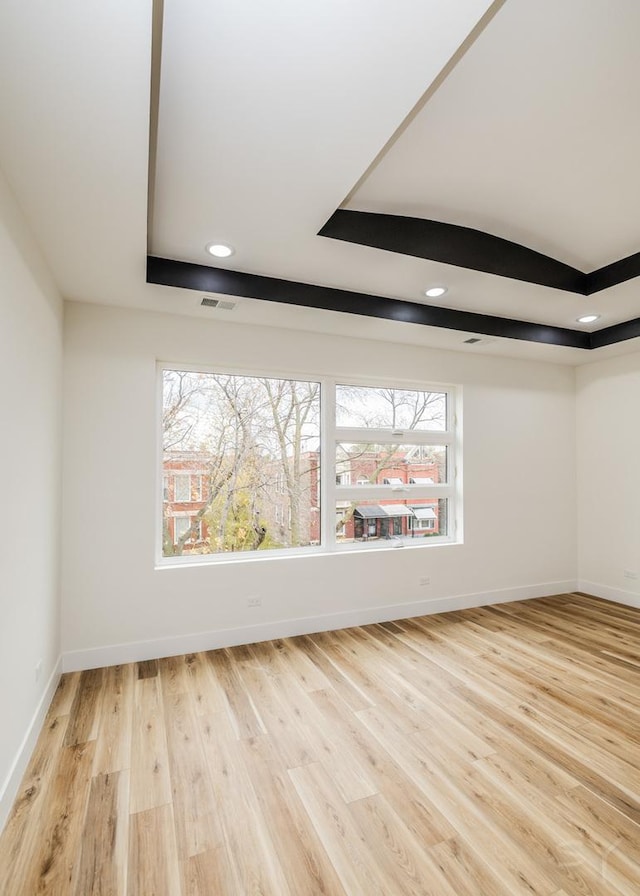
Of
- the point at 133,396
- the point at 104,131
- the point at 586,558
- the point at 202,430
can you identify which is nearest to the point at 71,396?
the point at 133,396

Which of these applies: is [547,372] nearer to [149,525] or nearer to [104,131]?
[149,525]

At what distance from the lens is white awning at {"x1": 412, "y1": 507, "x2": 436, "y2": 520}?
421cm

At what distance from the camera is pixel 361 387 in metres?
4.04

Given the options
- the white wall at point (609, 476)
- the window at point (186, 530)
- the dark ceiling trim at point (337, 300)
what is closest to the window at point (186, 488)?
the window at point (186, 530)

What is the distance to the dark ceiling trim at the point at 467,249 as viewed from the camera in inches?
92.6

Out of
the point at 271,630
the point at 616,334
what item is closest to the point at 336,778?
the point at 271,630

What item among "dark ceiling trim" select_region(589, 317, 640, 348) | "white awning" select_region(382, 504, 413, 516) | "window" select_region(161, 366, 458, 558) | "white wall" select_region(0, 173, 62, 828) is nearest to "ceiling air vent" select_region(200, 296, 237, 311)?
"window" select_region(161, 366, 458, 558)

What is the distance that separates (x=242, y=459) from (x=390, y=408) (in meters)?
1.48

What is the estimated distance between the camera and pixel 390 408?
414 cm

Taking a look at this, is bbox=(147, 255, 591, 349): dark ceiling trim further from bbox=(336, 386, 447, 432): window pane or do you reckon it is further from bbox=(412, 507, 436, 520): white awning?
bbox=(412, 507, 436, 520): white awning

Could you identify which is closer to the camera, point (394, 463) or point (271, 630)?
point (271, 630)

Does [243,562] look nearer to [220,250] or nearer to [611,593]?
[220,250]

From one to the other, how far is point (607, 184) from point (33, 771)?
153 inches

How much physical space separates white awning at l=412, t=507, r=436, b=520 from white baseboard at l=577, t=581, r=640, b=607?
6.62 ft
